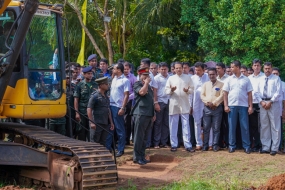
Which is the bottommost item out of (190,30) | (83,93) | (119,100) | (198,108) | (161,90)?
(198,108)

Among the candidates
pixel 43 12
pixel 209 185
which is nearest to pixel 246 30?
pixel 209 185

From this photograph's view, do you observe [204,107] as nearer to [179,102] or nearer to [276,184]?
[179,102]

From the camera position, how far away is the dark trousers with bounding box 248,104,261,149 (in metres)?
13.5

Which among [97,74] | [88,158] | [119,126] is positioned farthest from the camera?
[97,74]

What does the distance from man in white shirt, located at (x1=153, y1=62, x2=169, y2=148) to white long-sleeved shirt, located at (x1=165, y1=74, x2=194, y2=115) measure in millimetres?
532

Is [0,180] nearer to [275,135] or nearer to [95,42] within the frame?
[275,135]

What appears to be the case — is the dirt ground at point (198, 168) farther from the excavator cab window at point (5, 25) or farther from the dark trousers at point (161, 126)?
the excavator cab window at point (5, 25)

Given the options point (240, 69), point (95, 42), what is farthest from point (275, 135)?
point (95, 42)

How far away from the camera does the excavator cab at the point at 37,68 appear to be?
8.77m

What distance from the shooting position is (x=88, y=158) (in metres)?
8.20

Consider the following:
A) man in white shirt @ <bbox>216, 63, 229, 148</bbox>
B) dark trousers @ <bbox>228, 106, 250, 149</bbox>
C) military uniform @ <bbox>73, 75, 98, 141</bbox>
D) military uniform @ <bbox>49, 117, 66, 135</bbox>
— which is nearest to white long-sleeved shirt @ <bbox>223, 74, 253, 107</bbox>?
dark trousers @ <bbox>228, 106, 250, 149</bbox>

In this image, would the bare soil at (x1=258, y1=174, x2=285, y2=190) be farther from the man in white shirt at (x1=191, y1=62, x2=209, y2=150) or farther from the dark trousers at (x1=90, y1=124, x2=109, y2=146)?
the man in white shirt at (x1=191, y1=62, x2=209, y2=150)

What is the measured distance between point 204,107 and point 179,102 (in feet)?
2.13

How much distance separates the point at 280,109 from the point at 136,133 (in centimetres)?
366
